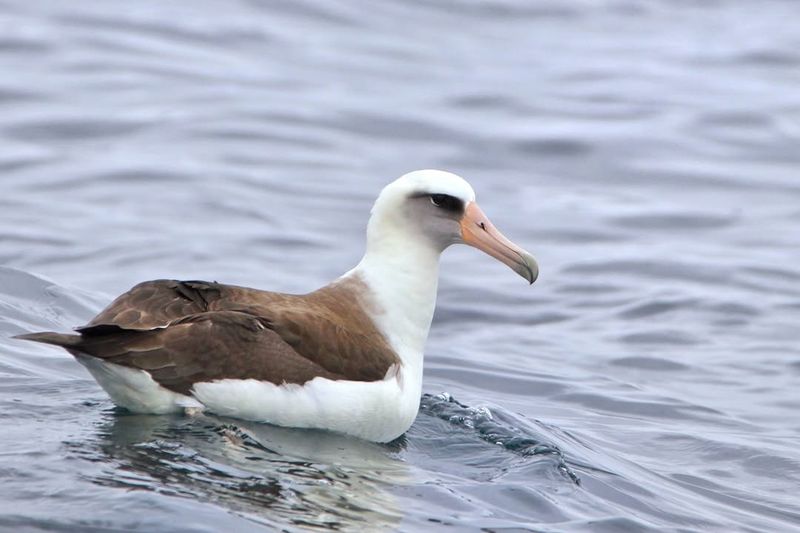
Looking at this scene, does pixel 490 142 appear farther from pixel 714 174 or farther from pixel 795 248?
pixel 795 248

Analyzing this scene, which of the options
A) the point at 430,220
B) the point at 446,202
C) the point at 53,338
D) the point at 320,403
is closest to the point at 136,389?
the point at 53,338

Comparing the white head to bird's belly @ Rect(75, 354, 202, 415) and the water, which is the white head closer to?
the water

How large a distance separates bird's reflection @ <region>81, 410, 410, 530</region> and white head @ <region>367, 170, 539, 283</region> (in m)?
1.34

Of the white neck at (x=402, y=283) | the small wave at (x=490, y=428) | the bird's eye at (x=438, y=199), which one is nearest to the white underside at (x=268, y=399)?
the white neck at (x=402, y=283)

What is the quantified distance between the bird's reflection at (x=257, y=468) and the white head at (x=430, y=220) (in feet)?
4.38

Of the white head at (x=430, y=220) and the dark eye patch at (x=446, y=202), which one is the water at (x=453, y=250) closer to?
the white head at (x=430, y=220)

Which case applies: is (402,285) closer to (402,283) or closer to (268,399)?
(402,283)

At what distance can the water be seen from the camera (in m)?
8.11

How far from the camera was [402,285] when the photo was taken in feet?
30.5

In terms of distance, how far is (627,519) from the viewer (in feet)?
27.8

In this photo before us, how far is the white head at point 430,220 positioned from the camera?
30.5ft

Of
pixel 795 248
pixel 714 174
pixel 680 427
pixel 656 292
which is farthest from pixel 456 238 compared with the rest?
pixel 714 174

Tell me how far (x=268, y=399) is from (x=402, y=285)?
141 centimetres

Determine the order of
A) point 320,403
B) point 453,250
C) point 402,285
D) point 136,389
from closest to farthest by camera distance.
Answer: point 136,389 < point 320,403 < point 402,285 < point 453,250
